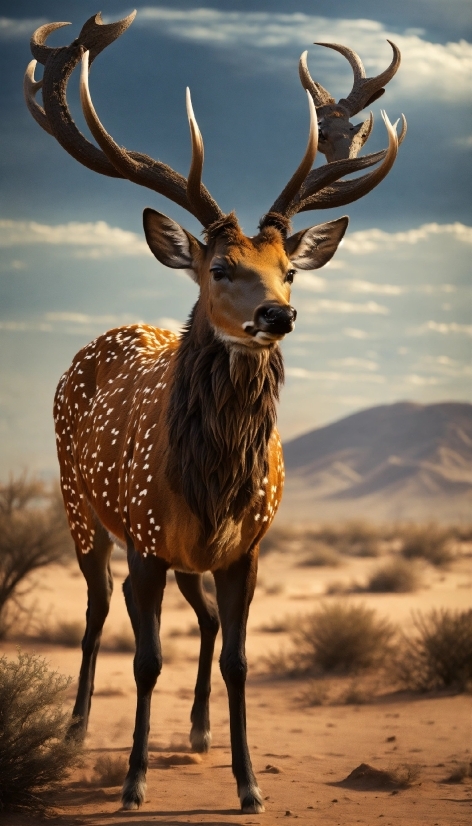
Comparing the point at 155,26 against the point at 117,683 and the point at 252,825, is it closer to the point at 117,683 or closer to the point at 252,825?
the point at 117,683

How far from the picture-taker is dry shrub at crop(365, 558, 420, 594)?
15812 mm

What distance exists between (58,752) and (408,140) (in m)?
40.8

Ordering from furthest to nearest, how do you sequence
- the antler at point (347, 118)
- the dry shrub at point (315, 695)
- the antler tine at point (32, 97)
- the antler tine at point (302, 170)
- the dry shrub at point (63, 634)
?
the dry shrub at point (63, 634), the dry shrub at point (315, 695), the antler at point (347, 118), the antler tine at point (32, 97), the antler tine at point (302, 170)

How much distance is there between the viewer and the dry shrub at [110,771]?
18.4 feet

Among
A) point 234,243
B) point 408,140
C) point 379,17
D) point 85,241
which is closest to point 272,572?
point 379,17

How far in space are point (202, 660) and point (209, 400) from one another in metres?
2.35

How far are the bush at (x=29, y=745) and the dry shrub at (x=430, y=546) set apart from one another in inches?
619

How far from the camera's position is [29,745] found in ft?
16.6

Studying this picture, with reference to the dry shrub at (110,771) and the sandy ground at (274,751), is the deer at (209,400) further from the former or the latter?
the dry shrub at (110,771)

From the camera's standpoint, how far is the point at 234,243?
481cm

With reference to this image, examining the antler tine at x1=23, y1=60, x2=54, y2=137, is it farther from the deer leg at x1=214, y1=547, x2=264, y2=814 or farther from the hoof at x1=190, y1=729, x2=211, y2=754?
the hoof at x1=190, y1=729, x2=211, y2=754

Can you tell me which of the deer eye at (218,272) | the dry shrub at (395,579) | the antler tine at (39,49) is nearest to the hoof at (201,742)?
the deer eye at (218,272)

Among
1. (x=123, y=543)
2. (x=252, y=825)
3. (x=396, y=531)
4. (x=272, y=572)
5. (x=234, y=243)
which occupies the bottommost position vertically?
(x=252, y=825)

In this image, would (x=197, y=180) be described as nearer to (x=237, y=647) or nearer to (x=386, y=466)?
(x=237, y=647)
